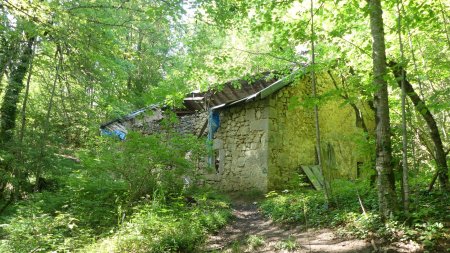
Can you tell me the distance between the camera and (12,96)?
764cm

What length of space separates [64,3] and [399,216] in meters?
6.31

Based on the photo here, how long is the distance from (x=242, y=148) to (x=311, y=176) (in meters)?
2.17

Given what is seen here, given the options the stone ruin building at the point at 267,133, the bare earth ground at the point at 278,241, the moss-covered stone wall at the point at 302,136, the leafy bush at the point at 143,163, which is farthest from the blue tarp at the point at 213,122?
the bare earth ground at the point at 278,241

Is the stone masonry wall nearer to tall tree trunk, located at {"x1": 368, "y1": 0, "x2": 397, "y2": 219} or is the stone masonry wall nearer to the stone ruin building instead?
the stone ruin building

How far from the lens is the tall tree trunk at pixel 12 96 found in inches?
281

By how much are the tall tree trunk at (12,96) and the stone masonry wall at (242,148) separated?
5.58 meters

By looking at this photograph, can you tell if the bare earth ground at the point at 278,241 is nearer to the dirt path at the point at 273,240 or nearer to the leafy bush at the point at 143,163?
the dirt path at the point at 273,240

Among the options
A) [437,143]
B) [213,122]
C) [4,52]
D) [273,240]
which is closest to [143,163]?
[273,240]

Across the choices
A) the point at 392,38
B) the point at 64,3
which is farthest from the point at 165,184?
the point at 392,38

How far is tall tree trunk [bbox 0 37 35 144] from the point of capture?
715 centimetres

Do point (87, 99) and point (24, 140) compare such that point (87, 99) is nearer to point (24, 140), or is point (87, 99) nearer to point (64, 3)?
point (24, 140)

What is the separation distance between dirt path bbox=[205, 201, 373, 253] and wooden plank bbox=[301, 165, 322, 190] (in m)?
3.28

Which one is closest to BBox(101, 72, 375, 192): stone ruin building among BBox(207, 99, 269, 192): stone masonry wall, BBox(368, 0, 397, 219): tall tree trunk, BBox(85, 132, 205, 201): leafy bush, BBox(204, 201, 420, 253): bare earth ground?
BBox(207, 99, 269, 192): stone masonry wall

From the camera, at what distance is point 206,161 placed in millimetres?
10375
